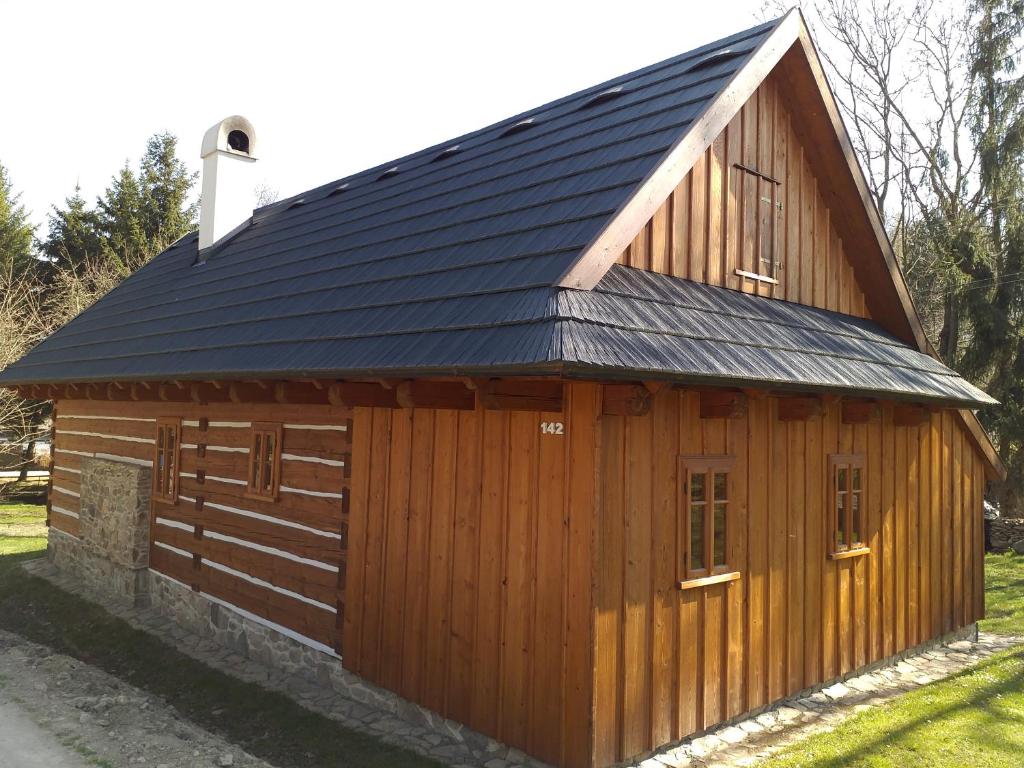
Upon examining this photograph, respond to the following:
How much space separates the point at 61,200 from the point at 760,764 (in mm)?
32803

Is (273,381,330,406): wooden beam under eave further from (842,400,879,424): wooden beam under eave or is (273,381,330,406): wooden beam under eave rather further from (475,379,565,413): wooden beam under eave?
(842,400,879,424): wooden beam under eave

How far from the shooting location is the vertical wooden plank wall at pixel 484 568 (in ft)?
16.1

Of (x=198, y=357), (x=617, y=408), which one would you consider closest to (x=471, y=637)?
(x=617, y=408)

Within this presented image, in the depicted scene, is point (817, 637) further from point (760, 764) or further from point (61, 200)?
point (61, 200)

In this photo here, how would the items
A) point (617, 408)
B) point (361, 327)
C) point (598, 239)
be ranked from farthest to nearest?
point (361, 327), point (598, 239), point (617, 408)

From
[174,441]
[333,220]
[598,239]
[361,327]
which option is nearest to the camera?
[598,239]

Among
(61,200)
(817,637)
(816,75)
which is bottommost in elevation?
(817,637)

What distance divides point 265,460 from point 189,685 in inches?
89.9

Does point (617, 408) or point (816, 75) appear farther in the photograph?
point (816, 75)

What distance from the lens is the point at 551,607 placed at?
198 inches

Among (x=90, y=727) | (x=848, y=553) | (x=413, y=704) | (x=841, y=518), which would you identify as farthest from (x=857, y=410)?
(x=90, y=727)

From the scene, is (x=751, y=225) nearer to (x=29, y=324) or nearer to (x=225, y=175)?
(x=225, y=175)

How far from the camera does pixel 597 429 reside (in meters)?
4.90

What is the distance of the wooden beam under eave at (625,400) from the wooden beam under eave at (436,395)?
1111mm
